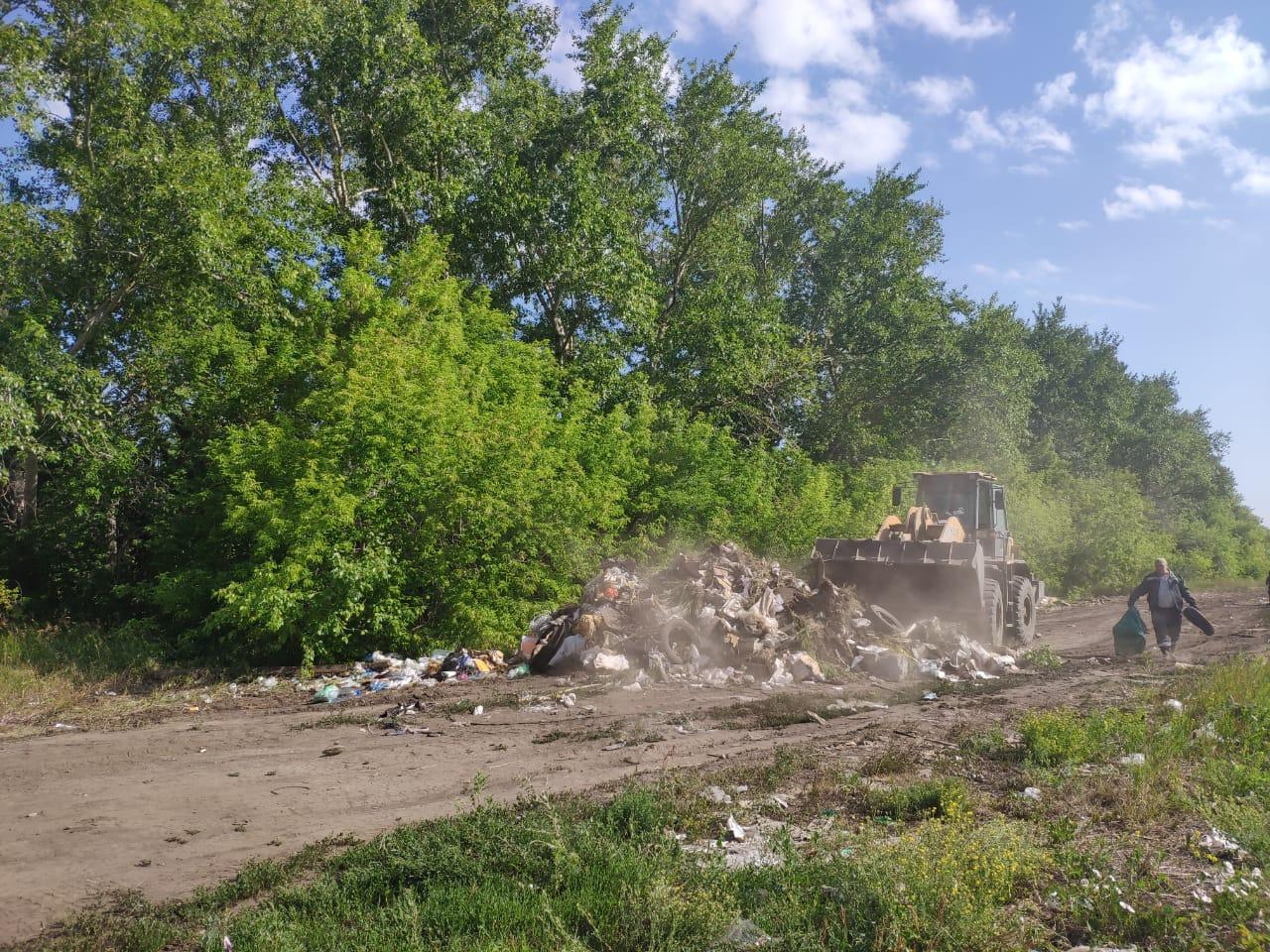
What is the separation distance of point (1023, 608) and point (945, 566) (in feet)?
10.9

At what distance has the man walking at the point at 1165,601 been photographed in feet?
42.2

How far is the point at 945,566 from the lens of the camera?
Answer: 1303 centimetres

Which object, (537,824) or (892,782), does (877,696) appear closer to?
(892,782)

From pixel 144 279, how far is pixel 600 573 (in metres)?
9.88

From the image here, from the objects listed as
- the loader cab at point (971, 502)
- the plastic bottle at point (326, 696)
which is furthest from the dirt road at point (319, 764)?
the loader cab at point (971, 502)

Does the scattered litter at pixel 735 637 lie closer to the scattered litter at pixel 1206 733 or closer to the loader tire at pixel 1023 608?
the loader tire at pixel 1023 608

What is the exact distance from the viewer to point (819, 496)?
20.5 m

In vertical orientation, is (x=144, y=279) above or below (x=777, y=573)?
above

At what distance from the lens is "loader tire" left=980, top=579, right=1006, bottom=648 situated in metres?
13.0

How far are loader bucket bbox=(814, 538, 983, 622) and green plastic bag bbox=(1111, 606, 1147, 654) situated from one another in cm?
229

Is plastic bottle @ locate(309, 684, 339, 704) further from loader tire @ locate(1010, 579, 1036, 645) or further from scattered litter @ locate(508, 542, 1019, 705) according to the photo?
loader tire @ locate(1010, 579, 1036, 645)

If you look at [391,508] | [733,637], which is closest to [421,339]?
[391,508]

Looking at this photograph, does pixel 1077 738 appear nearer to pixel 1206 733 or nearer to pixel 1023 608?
pixel 1206 733

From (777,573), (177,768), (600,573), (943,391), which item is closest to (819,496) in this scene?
(777,573)
